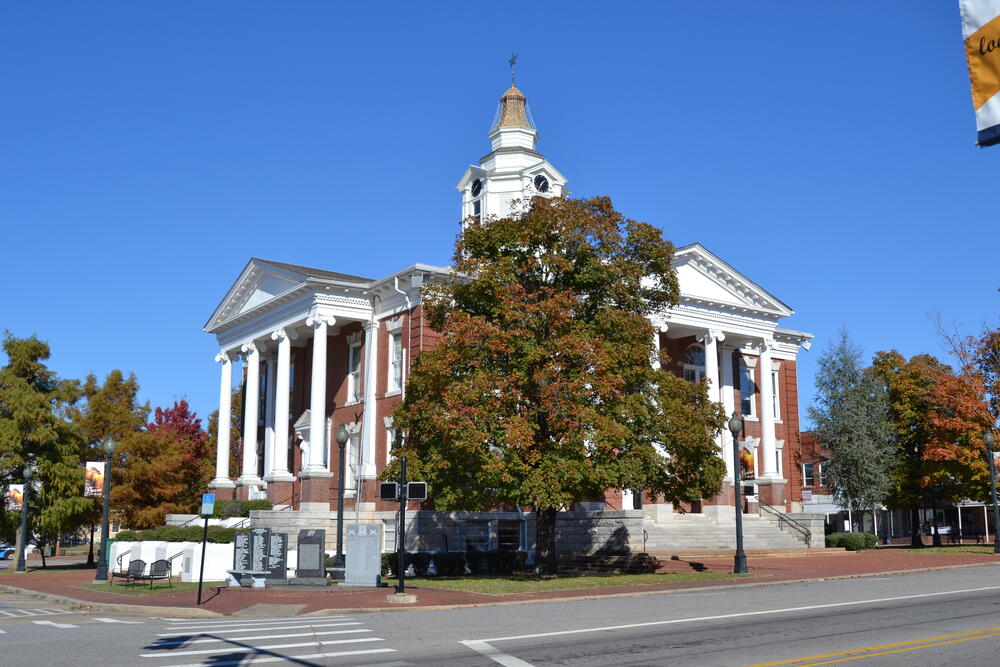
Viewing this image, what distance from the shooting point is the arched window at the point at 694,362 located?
4753 cm

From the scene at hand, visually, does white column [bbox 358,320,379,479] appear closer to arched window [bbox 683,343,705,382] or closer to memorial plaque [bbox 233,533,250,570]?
memorial plaque [bbox 233,533,250,570]

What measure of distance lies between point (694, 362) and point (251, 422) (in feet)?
71.1

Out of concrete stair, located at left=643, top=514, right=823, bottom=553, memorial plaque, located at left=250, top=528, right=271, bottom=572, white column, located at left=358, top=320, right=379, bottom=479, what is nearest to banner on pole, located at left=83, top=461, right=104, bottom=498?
white column, located at left=358, top=320, right=379, bottom=479

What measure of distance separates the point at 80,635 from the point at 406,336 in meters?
24.3

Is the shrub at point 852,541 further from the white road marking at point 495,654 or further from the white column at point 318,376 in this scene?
the white road marking at point 495,654

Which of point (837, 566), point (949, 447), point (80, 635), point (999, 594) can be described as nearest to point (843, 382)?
point (949, 447)

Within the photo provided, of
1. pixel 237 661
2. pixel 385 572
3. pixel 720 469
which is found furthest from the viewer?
pixel 385 572

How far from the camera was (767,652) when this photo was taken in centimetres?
1259

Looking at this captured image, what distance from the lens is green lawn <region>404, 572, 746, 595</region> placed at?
80.0 ft

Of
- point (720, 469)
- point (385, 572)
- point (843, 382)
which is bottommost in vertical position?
point (385, 572)

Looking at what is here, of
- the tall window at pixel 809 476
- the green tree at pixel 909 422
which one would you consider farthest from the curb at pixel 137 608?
the tall window at pixel 809 476

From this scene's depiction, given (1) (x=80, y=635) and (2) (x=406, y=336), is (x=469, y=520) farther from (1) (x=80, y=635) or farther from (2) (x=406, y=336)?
(1) (x=80, y=635)

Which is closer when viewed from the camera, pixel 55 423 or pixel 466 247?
pixel 466 247

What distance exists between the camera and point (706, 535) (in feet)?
129
